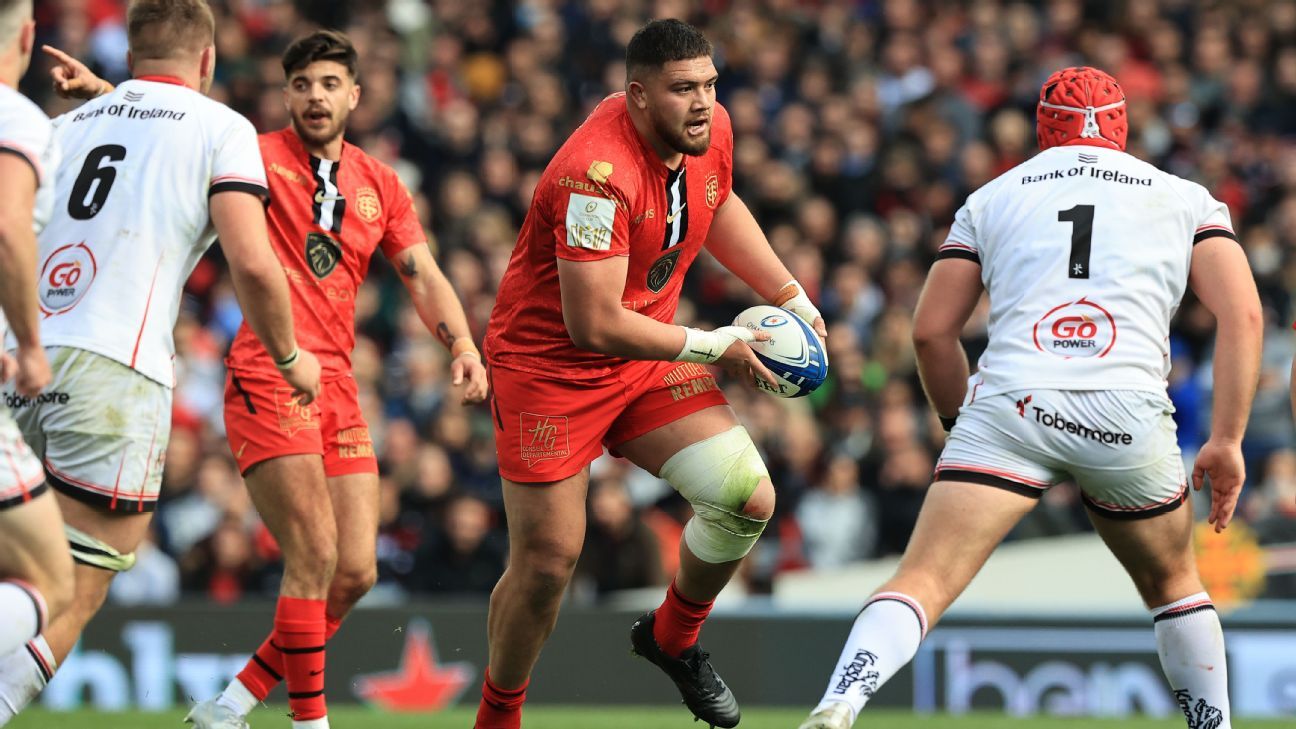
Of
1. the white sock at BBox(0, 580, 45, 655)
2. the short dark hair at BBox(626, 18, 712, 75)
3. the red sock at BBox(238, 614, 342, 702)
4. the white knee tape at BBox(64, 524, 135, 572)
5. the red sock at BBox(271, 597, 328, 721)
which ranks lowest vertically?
the red sock at BBox(238, 614, 342, 702)

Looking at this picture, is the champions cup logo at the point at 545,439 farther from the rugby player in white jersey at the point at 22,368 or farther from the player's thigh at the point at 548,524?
the rugby player in white jersey at the point at 22,368

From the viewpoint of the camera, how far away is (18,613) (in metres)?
5.31

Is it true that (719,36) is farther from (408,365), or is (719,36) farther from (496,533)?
(496,533)

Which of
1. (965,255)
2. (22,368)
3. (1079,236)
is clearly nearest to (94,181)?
(22,368)

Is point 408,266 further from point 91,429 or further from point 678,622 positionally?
point 91,429

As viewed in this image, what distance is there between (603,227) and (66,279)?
194cm

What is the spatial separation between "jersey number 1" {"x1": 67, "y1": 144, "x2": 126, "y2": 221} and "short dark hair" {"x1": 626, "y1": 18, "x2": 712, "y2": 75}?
196cm

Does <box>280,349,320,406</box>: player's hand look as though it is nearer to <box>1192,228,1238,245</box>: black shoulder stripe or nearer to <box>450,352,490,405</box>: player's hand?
A: <box>450,352,490,405</box>: player's hand

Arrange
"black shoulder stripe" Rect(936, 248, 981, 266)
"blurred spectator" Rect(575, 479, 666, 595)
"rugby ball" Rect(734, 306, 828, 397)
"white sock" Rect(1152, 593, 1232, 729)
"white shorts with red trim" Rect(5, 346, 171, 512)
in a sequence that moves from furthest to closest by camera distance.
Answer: "blurred spectator" Rect(575, 479, 666, 595) < "rugby ball" Rect(734, 306, 828, 397) < "black shoulder stripe" Rect(936, 248, 981, 266) < "white sock" Rect(1152, 593, 1232, 729) < "white shorts with red trim" Rect(5, 346, 171, 512)

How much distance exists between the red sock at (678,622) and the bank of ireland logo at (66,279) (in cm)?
→ 273

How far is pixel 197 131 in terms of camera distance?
628cm

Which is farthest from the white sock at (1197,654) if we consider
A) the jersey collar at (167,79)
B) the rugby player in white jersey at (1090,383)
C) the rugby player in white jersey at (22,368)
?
the jersey collar at (167,79)

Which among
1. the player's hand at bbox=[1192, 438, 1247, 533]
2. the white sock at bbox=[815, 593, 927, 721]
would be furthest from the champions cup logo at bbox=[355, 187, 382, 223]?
the player's hand at bbox=[1192, 438, 1247, 533]

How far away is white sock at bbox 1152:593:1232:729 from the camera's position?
6.29 metres
